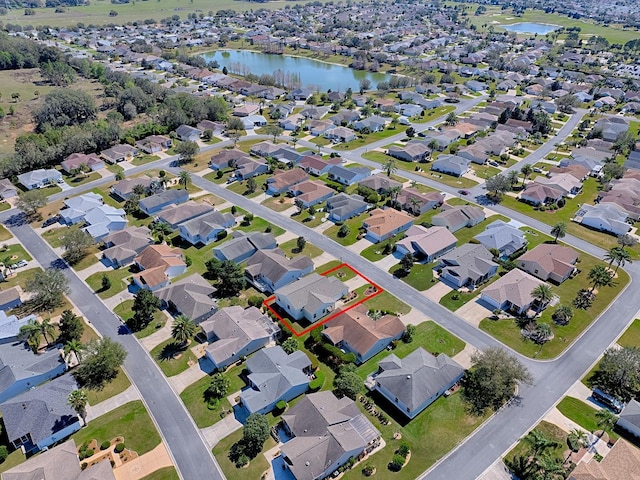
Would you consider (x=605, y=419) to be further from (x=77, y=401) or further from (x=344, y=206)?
(x=77, y=401)

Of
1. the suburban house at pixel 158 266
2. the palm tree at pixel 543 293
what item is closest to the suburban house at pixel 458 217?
the palm tree at pixel 543 293

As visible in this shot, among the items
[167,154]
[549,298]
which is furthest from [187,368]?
[167,154]

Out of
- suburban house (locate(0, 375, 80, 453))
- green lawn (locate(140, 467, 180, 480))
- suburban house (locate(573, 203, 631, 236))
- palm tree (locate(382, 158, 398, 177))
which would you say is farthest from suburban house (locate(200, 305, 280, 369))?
suburban house (locate(573, 203, 631, 236))

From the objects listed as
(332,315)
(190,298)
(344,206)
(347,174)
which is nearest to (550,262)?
(344,206)

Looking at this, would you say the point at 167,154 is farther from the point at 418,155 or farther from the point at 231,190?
the point at 418,155

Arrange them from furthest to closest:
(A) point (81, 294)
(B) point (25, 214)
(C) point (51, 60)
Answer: (C) point (51, 60) → (B) point (25, 214) → (A) point (81, 294)

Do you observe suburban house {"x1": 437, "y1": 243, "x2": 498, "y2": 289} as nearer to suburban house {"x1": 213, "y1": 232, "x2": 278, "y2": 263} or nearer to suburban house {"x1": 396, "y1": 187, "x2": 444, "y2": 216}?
suburban house {"x1": 396, "y1": 187, "x2": 444, "y2": 216}
